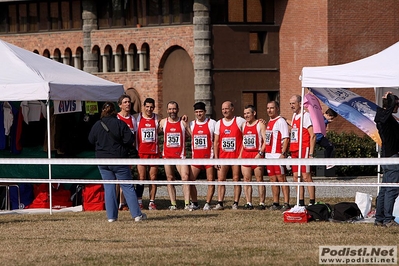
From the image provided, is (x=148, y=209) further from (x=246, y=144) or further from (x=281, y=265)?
(x=281, y=265)

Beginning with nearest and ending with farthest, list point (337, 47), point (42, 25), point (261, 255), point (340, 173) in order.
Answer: point (261, 255) → point (340, 173) → point (337, 47) → point (42, 25)

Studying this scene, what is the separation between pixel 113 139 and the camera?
16.4 m

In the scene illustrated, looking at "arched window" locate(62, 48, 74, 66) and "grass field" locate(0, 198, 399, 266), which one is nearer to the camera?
"grass field" locate(0, 198, 399, 266)

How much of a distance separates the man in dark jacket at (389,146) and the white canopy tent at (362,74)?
1245 millimetres

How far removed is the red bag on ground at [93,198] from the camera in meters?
19.9

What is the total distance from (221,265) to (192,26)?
2789 cm

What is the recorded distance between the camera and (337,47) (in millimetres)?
37312

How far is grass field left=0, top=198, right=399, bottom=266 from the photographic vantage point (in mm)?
12094

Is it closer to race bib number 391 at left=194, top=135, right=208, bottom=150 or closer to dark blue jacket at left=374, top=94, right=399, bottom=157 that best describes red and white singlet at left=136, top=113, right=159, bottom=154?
race bib number 391 at left=194, top=135, right=208, bottom=150

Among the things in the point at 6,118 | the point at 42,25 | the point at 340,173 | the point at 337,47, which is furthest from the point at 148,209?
the point at 42,25

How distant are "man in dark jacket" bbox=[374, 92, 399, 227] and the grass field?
1.19ft

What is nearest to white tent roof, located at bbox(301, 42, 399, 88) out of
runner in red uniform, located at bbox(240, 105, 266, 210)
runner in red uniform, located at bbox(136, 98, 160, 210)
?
runner in red uniform, located at bbox(240, 105, 266, 210)

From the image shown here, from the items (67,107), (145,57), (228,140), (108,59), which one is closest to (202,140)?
(228,140)

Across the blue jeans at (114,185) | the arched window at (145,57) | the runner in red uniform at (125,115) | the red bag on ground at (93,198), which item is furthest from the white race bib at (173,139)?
the arched window at (145,57)
